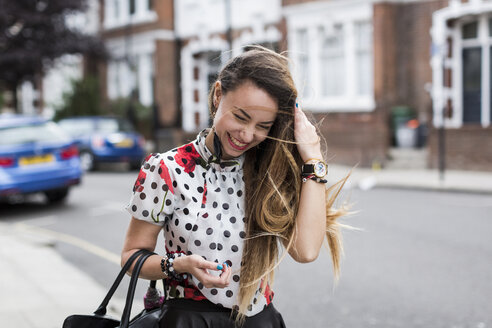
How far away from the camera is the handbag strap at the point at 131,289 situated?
1.75m

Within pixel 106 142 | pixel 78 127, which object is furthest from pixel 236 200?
pixel 78 127

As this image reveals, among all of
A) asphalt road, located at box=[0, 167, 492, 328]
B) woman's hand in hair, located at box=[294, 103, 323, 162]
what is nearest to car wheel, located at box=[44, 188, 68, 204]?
asphalt road, located at box=[0, 167, 492, 328]

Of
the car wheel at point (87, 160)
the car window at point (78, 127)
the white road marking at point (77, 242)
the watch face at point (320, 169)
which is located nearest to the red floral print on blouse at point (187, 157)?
the watch face at point (320, 169)

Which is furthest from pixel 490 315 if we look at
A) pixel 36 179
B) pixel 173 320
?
pixel 36 179

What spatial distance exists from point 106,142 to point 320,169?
604 inches

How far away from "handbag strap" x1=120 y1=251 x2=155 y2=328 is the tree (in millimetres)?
22602

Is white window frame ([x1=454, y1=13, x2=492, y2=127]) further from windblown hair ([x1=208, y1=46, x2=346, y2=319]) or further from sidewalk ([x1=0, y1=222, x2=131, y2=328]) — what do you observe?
windblown hair ([x1=208, y1=46, x2=346, y2=319])

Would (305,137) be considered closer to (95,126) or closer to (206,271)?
(206,271)

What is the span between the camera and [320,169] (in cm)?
196

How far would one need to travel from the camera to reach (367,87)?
678 inches

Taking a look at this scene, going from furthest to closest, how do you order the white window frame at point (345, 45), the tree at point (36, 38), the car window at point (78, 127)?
the tree at point (36, 38) < the car window at point (78, 127) < the white window frame at point (345, 45)

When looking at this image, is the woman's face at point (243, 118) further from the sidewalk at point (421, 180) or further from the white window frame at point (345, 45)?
the white window frame at point (345, 45)

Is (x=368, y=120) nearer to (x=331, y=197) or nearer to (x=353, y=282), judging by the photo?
(x=353, y=282)

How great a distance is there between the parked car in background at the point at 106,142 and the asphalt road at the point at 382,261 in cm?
577
